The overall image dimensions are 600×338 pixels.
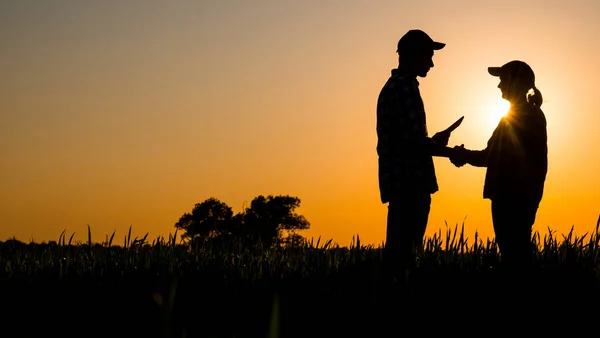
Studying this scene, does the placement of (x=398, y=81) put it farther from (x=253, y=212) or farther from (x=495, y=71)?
(x=253, y=212)

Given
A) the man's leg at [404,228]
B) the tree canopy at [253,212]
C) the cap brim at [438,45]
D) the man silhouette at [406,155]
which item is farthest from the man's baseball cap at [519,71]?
the tree canopy at [253,212]

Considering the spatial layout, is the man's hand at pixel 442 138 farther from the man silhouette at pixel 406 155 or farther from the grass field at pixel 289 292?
the grass field at pixel 289 292

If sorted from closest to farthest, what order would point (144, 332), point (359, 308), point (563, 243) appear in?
point (144, 332) → point (359, 308) → point (563, 243)

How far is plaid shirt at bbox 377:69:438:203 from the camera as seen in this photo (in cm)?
716

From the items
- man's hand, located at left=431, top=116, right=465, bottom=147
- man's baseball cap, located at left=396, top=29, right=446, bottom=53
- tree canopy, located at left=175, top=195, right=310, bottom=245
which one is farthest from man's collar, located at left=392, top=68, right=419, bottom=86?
tree canopy, located at left=175, top=195, right=310, bottom=245

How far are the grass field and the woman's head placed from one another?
1.51 meters

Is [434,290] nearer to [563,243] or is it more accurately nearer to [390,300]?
[390,300]

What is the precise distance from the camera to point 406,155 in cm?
720

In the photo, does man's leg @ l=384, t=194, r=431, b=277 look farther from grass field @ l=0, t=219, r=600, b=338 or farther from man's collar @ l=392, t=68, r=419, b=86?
man's collar @ l=392, t=68, r=419, b=86

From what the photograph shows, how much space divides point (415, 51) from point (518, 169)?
1341mm

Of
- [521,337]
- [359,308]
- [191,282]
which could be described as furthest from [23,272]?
[521,337]

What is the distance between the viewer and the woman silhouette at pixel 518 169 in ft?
24.7

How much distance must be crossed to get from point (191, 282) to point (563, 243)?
13.3ft

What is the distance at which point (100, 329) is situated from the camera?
631 cm
